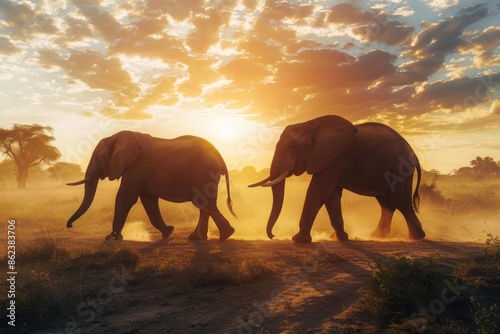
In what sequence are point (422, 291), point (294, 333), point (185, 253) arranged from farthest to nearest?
point (185, 253), point (422, 291), point (294, 333)

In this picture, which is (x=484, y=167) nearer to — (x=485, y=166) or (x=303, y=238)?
(x=485, y=166)

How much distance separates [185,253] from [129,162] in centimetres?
379

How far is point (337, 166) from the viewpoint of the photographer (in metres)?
10.8

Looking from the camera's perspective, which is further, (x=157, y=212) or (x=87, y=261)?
(x=157, y=212)

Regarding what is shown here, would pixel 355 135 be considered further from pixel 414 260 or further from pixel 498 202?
pixel 498 202

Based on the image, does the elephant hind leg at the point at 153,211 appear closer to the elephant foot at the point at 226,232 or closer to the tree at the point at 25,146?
the elephant foot at the point at 226,232

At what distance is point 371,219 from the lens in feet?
65.6

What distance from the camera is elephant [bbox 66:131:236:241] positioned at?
460 inches

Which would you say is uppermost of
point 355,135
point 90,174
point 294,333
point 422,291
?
point 355,135

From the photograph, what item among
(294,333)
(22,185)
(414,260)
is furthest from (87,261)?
(22,185)

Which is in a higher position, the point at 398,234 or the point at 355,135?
the point at 355,135

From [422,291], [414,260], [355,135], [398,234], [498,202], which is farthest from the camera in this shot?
[498,202]

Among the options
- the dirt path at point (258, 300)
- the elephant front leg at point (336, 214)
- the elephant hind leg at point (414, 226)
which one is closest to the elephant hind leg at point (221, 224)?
the dirt path at point (258, 300)

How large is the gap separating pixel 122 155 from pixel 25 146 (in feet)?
128
